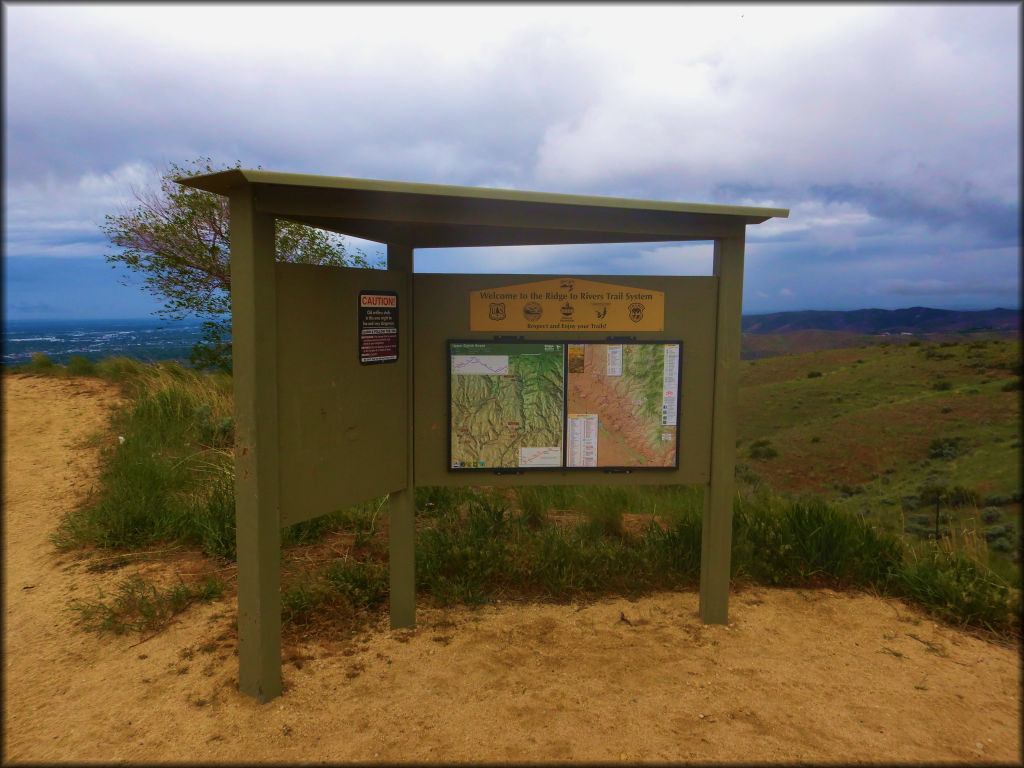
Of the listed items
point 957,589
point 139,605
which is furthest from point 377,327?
point 957,589

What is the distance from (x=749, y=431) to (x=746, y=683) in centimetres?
2252

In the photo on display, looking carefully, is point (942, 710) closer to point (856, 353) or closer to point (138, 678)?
point (138, 678)

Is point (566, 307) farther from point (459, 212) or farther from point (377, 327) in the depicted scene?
point (377, 327)

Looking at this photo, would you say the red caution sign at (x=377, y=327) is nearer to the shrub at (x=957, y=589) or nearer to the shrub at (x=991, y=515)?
the shrub at (x=957, y=589)

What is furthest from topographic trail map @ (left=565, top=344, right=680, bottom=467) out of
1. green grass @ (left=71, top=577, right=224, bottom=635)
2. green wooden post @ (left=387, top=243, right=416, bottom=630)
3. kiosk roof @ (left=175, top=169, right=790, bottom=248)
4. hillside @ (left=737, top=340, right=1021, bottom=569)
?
hillside @ (left=737, top=340, right=1021, bottom=569)

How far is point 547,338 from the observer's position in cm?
405

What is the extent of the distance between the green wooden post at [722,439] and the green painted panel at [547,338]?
2.2 inches

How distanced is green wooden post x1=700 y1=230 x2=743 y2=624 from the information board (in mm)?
279

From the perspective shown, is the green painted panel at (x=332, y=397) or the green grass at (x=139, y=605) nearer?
the green painted panel at (x=332, y=397)

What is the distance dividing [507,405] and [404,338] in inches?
30.4

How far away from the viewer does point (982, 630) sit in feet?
13.8

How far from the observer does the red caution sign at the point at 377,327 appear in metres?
3.63

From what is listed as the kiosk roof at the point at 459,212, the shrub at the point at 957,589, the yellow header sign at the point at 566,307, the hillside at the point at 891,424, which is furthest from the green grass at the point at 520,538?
the hillside at the point at 891,424

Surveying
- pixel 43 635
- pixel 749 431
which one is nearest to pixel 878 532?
pixel 43 635
